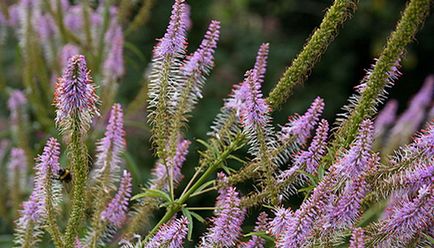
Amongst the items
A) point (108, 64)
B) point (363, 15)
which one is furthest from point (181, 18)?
point (363, 15)

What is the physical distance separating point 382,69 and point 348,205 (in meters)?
0.23

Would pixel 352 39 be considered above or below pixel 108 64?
below

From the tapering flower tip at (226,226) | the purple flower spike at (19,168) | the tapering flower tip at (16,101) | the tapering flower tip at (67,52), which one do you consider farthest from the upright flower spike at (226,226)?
the tapering flower tip at (16,101)

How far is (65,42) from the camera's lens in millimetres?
2887

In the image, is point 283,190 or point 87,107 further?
point 283,190

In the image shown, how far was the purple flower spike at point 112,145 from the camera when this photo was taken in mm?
1479

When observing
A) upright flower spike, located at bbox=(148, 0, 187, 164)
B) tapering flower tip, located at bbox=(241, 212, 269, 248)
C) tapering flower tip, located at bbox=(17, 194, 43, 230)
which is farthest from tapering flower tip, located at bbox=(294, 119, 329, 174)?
tapering flower tip, located at bbox=(17, 194, 43, 230)

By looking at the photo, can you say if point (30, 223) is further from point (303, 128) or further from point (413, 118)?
point (413, 118)

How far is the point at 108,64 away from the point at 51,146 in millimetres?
1368

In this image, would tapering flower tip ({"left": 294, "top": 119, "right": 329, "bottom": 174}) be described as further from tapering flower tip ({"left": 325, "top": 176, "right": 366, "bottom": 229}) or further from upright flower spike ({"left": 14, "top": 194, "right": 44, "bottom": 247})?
upright flower spike ({"left": 14, "top": 194, "right": 44, "bottom": 247})

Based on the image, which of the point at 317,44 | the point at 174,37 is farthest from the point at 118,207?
the point at 317,44

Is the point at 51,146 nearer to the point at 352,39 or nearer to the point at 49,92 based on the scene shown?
the point at 49,92

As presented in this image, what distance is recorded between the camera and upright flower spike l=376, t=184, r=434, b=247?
116cm

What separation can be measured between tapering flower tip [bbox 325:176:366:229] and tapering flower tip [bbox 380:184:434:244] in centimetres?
6
